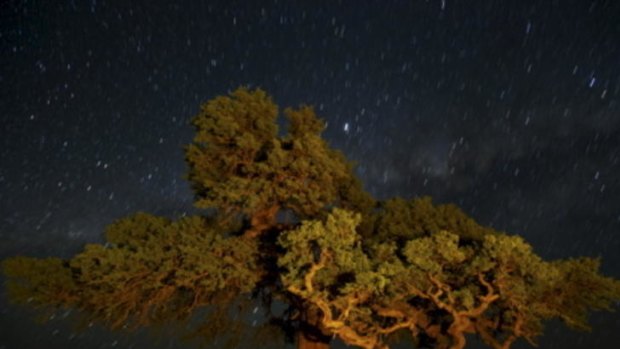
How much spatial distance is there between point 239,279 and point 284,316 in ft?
17.5

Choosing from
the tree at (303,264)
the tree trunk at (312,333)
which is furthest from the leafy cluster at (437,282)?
the tree trunk at (312,333)

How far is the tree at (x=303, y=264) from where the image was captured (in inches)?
613

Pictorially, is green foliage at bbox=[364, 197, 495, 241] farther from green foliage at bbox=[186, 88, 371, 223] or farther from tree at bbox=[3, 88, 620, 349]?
green foliage at bbox=[186, 88, 371, 223]

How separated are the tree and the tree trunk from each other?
0.14ft

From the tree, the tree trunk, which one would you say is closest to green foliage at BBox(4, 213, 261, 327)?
the tree

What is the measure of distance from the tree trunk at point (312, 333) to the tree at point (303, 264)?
4 centimetres

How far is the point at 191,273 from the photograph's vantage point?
17234 mm

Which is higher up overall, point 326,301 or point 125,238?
point 125,238

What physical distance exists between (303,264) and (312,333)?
6.56 m

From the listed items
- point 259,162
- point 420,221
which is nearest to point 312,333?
point 420,221

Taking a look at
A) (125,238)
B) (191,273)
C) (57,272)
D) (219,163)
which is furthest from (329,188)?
(57,272)

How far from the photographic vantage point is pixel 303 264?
Result: 49.7ft

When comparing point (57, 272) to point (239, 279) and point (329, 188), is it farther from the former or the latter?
point (329, 188)

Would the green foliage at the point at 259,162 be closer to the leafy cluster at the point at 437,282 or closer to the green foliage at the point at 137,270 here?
the green foliage at the point at 137,270
